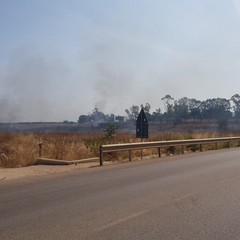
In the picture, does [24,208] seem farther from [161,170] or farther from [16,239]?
[161,170]

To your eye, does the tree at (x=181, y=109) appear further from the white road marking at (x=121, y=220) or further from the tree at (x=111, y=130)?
the white road marking at (x=121, y=220)

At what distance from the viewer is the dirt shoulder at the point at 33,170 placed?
55.9ft

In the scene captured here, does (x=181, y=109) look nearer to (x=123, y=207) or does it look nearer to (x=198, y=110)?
(x=198, y=110)

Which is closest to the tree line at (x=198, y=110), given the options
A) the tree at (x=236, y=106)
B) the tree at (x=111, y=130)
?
the tree at (x=236, y=106)

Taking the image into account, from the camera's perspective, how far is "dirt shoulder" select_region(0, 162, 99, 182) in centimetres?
1703

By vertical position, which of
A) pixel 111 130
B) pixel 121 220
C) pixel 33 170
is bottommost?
pixel 121 220

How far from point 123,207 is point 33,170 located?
31.1 feet

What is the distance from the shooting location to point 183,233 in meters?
7.46

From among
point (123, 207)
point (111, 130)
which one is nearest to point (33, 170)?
point (123, 207)

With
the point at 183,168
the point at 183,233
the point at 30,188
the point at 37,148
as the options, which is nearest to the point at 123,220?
the point at 183,233

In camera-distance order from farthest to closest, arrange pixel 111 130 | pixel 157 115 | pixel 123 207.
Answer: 1. pixel 157 115
2. pixel 111 130
3. pixel 123 207

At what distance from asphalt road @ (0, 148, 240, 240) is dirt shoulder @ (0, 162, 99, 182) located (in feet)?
4.47

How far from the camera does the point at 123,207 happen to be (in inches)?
388

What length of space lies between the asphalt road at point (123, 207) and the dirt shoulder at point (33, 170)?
1362mm
